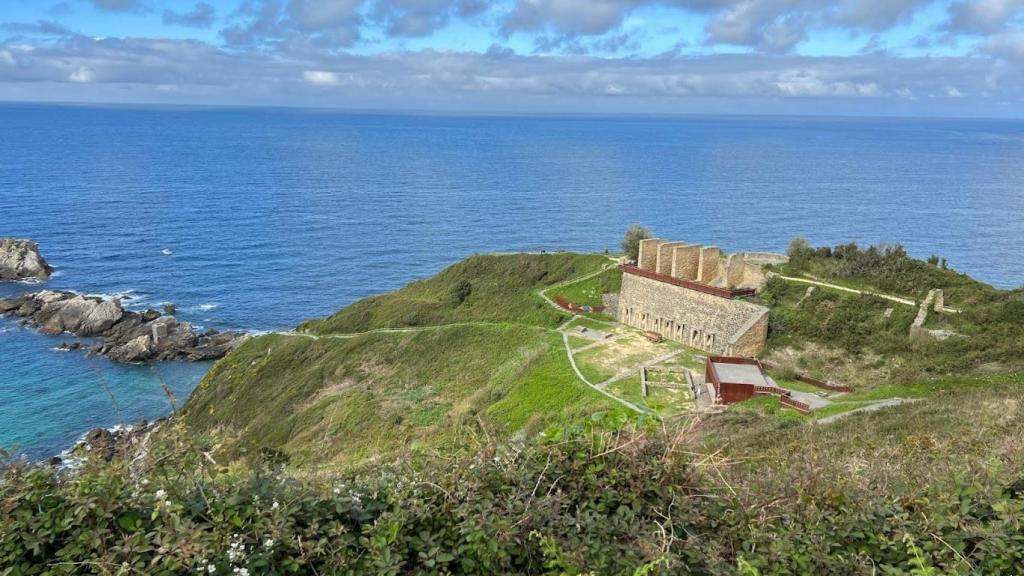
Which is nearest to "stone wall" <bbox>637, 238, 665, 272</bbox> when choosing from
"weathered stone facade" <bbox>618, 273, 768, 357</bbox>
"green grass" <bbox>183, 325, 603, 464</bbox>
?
"weathered stone facade" <bbox>618, 273, 768, 357</bbox>

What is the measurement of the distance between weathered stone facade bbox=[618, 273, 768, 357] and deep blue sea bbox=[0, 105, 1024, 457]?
26.6 m

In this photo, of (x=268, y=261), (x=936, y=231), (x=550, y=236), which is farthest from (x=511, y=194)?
(x=936, y=231)

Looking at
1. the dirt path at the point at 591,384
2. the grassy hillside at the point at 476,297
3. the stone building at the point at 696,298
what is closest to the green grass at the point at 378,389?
the dirt path at the point at 591,384

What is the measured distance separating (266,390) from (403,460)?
124ft

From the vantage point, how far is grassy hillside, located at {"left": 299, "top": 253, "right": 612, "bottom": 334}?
48.6 metres

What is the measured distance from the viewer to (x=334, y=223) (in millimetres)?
101562

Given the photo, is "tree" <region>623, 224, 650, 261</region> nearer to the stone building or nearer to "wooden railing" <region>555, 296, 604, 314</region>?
the stone building

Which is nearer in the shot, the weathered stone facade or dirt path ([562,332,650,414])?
dirt path ([562,332,650,414])

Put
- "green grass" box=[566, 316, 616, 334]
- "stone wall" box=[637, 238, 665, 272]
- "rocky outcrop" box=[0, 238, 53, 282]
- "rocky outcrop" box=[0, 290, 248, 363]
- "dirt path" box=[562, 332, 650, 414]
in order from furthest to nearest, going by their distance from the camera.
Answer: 1. "rocky outcrop" box=[0, 238, 53, 282]
2. "rocky outcrop" box=[0, 290, 248, 363]
3. "stone wall" box=[637, 238, 665, 272]
4. "green grass" box=[566, 316, 616, 334]
5. "dirt path" box=[562, 332, 650, 414]

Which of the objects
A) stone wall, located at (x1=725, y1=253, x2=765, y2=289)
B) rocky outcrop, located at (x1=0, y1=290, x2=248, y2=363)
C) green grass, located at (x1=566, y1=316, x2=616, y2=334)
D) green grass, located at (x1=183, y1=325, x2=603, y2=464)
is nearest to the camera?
green grass, located at (x1=183, y1=325, x2=603, y2=464)

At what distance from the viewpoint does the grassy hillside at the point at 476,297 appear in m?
48.6

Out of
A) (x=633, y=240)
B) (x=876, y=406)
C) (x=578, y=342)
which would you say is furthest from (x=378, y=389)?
(x=876, y=406)

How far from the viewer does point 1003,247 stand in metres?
85.4

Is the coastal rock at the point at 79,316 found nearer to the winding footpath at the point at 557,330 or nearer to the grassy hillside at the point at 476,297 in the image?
the grassy hillside at the point at 476,297
